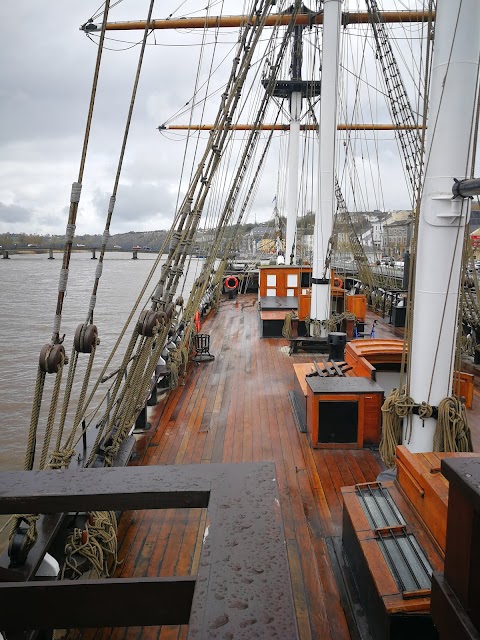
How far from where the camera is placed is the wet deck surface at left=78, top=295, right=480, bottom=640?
9.62 ft

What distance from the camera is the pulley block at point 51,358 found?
9.18ft

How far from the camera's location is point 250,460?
16.5 ft

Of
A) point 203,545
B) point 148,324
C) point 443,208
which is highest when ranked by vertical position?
point 443,208

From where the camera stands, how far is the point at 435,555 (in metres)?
2.51

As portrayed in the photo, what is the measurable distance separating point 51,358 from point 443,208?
274 cm

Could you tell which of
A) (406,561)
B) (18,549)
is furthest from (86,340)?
(406,561)

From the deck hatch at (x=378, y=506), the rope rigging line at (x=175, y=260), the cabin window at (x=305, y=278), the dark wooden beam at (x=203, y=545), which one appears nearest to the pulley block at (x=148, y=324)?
the rope rigging line at (x=175, y=260)

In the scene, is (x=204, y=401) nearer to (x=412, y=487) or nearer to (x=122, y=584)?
(x=412, y=487)

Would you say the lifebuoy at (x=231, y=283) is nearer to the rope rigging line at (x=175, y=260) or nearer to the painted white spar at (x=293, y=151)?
the painted white spar at (x=293, y=151)

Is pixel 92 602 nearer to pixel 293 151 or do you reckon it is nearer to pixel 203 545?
pixel 203 545

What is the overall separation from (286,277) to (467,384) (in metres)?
8.65

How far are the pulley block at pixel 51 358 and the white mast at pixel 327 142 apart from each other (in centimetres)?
637

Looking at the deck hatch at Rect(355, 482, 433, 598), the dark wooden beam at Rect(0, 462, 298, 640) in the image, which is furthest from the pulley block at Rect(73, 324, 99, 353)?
the deck hatch at Rect(355, 482, 433, 598)

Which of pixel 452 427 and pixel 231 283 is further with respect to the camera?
pixel 231 283
